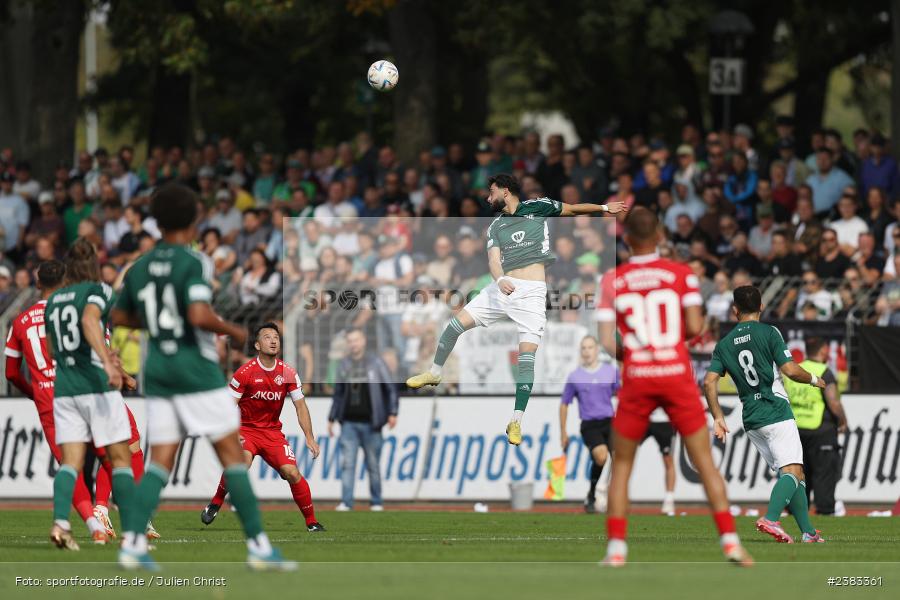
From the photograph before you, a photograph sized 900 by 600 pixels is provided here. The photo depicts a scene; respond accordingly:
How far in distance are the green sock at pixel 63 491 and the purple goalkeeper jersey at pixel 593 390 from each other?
9.49 metres

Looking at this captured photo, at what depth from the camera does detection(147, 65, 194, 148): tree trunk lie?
3581 cm

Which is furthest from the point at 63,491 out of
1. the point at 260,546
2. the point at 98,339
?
the point at 260,546

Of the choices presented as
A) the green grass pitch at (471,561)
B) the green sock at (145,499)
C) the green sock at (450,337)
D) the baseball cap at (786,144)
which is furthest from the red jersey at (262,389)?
the baseball cap at (786,144)

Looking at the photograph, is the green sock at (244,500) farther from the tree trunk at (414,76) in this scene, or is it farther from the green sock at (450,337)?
the tree trunk at (414,76)

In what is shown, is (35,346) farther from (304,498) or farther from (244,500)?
(244,500)

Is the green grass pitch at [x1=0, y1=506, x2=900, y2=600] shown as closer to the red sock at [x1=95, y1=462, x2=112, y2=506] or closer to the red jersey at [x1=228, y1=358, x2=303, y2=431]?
the red sock at [x1=95, y1=462, x2=112, y2=506]

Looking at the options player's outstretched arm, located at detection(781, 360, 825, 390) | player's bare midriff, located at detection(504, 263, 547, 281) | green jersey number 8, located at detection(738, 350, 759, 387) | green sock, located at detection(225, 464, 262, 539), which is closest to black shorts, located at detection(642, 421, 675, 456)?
player's bare midriff, located at detection(504, 263, 547, 281)

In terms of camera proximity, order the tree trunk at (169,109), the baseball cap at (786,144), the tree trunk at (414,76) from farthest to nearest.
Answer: the tree trunk at (169,109)
the tree trunk at (414,76)
the baseball cap at (786,144)

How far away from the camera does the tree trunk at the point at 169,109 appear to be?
35812mm

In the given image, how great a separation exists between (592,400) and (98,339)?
10185 millimetres

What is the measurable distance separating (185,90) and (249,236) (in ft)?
37.3

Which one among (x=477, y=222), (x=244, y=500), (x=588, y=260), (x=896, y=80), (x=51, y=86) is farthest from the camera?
(x=51, y=86)

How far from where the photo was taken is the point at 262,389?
1667 centimetres

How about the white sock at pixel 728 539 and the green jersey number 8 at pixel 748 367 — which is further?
the green jersey number 8 at pixel 748 367
